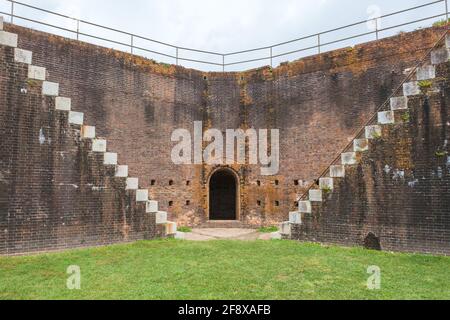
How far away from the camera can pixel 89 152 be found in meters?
10.1

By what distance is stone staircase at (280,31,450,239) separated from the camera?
902 centimetres

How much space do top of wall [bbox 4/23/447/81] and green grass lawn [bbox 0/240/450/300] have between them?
7145 millimetres

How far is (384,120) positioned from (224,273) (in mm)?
6004

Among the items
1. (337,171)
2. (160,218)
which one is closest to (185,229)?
(160,218)

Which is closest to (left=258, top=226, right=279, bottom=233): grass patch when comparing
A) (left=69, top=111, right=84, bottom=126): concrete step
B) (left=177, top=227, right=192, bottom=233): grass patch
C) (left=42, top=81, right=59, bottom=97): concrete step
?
(left=177, top=227, right=192, bottom=233): grass patch

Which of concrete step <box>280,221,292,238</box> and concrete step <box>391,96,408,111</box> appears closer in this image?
concrete step <box>391,96,408,111</box>

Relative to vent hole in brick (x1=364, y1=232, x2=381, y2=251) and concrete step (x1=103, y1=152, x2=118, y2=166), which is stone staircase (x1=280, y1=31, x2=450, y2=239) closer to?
vent hole in brick (x1=364, y1=232, x2=381, y2=251)

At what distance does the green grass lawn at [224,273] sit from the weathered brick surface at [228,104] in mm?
2527

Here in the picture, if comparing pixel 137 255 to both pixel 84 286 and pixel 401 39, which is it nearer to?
pixel 84 286

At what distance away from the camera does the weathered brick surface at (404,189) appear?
28.2 ft

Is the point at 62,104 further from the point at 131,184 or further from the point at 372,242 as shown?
the point at 372,242

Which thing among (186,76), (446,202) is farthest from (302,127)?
(446,202)

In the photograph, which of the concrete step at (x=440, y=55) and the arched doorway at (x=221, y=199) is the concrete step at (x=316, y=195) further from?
the arched doorway at (x=221, y=199)

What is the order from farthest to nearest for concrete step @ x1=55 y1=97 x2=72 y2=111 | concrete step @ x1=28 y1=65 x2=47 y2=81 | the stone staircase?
concrete step @ x1=55 y1=97 x2=72 y2=111 < concrete step @ x1=28 y1=65 x2=47 y2=81 < the stone staircase
